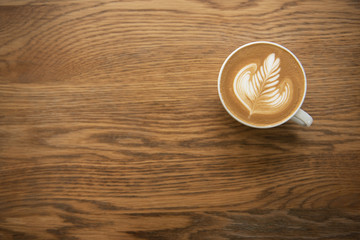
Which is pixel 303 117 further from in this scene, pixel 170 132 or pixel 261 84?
pixel 170 132

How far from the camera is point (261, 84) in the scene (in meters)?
0.71

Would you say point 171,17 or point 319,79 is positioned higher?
point 171,17

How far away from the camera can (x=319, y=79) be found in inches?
30.5

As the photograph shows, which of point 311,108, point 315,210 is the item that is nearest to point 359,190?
point 315,210

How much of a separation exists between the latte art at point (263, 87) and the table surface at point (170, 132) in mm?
89

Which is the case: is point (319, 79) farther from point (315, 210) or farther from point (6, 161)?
point (6, 161)

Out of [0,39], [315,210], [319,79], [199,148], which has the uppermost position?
[0,39]

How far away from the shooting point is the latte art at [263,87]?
707 mm

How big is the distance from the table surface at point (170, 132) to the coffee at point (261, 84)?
0.07 metres

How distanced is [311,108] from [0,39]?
0.97 meters

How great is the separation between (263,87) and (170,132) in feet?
0.96

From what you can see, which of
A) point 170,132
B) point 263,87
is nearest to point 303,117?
point 263,87

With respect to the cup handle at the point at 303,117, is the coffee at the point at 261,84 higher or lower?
higher

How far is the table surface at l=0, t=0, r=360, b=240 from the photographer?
77 cm
